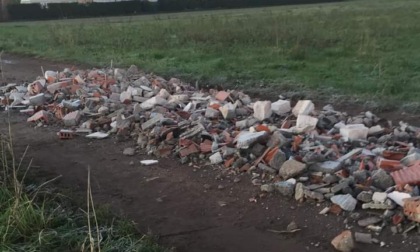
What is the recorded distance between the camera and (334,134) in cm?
679

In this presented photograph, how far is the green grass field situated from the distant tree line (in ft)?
64.0

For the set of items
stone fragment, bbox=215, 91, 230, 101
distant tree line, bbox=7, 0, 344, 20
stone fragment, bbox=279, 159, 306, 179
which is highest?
stone fragment, bbox=215, 91, 230, 101

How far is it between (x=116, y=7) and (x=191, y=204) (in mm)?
40895

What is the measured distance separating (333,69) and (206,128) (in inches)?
217

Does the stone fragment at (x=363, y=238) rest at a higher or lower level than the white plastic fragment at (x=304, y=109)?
lower

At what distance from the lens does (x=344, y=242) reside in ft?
14.6

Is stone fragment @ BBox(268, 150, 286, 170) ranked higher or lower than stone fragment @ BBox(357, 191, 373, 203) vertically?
higher

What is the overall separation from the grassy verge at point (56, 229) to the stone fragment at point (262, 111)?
122 inches

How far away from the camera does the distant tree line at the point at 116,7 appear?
4184 centimetres

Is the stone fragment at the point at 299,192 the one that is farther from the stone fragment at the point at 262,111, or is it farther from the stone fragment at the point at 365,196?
the stone fragment at the point at 262,111

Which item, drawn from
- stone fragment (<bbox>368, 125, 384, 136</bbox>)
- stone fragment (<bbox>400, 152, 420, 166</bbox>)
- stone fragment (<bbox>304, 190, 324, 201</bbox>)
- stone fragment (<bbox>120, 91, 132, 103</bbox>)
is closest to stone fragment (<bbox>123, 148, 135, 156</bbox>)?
stone fragment (<bbox>120, 91, 132, 103</bbox>)

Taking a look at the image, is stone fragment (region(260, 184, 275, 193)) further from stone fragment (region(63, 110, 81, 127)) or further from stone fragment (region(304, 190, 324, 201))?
stone fragment (region(63, 110, 81, 127))

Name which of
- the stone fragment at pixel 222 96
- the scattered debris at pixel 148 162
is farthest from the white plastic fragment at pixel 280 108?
the scattered debris at pixel 148 162

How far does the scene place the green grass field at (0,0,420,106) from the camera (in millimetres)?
10836
